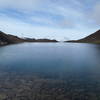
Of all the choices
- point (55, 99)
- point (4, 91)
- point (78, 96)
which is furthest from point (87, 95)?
point (4, 91)

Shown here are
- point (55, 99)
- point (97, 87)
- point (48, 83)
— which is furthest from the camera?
point (48, 83)

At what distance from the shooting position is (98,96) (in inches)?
698

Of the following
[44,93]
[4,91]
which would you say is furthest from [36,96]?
[4,91]

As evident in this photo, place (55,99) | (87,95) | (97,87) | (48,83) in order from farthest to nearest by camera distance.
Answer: (48,83), (97,87), (87,95), (55,99)

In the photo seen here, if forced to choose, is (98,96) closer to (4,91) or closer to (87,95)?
(87,95)

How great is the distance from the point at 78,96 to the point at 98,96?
8.39 feet

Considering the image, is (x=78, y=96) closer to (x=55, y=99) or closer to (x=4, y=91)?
(x=55, y=99)

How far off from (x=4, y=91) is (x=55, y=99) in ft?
24.2

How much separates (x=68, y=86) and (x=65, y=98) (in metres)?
4.65

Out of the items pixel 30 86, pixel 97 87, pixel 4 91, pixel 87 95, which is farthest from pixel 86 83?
pixel 4 91

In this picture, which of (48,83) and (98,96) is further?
(48,83)

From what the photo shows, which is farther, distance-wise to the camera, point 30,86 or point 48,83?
point 48,83

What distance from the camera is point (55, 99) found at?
1688cm

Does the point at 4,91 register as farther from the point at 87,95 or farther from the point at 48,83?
the point at 87,95
